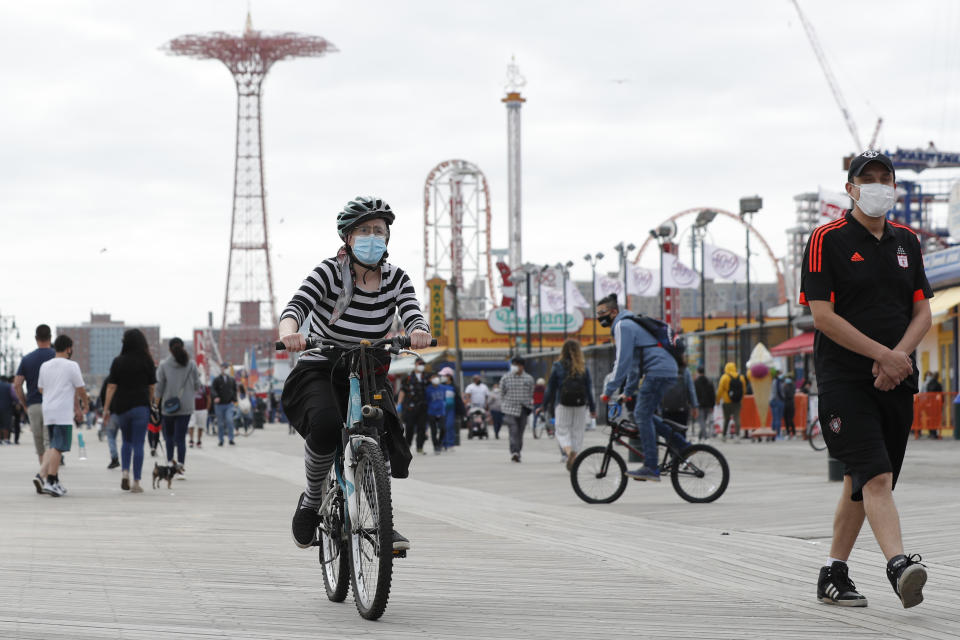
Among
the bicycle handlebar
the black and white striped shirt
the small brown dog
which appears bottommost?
the small brown dog

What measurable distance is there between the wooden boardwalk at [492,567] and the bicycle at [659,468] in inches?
7.8

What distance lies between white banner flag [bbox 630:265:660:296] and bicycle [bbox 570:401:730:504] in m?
42.2

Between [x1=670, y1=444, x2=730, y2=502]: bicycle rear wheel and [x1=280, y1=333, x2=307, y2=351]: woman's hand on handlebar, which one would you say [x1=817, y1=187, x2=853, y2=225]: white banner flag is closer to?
[x1=670, y1=444, x2=730, y2=502]: bicycle rear wheel

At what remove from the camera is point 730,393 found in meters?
29.9

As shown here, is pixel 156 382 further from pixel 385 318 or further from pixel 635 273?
pixel 635 273

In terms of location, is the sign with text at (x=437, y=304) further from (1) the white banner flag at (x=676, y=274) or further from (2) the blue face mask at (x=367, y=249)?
(2) the blue face mask at (x=367, y=249)

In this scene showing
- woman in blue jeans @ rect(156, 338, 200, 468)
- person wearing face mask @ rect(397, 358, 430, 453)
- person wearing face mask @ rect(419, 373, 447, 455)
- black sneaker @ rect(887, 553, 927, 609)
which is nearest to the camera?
black sneaker @ rect(887, 553, 927, 609)

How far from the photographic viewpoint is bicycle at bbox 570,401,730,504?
12930 millimetres

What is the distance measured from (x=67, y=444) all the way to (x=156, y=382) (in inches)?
50.0

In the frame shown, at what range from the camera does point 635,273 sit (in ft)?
184

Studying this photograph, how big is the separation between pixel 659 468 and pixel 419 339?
7000mm

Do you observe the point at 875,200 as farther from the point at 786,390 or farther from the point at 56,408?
the point at 786,390

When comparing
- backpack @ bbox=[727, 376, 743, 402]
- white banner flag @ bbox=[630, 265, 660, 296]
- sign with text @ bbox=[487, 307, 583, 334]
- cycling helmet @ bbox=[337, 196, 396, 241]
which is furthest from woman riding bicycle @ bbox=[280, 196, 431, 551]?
sign with text @ bbox=[487, 307, 583, 334]

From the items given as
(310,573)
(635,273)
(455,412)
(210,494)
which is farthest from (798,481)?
(635,273)
